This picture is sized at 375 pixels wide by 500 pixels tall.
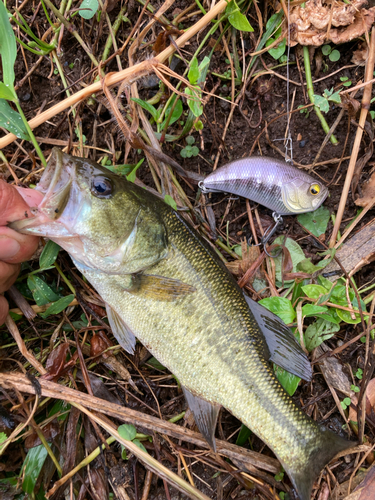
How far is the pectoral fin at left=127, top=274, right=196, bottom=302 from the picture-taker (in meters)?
2.39

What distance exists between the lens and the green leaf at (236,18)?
2.81 meters

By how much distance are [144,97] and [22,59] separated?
1.30 metres

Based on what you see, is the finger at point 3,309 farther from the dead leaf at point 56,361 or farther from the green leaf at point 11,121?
the green leaf at point 11,121

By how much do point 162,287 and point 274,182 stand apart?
141 cm

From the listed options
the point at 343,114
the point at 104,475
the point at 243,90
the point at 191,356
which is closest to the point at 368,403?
the point at 191,356

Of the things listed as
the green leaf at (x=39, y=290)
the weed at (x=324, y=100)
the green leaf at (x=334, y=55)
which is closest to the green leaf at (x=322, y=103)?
the weed at (x=324, y=100)

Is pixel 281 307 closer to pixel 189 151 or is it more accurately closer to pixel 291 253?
pixel 291 253

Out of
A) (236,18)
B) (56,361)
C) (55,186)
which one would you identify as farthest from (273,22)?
(56,361)

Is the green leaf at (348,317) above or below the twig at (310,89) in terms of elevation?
below

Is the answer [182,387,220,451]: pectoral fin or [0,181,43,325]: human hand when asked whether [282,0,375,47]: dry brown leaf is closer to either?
[0,181,43,325]: human hand

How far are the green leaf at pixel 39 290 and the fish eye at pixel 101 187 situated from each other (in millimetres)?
1130

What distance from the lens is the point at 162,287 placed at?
94.0 inches

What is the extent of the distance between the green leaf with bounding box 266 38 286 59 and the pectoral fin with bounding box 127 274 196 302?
7.70ft

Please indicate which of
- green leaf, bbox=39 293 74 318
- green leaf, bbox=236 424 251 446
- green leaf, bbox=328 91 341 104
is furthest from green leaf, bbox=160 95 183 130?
green leaf, bbox=236 424 251 446
